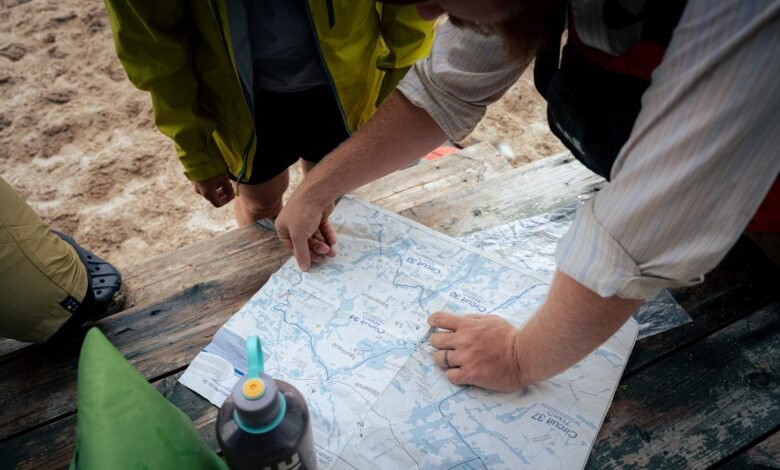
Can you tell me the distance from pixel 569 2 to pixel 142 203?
1919 mm

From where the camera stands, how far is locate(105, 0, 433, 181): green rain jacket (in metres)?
0.94

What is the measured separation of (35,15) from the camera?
269 centimetres

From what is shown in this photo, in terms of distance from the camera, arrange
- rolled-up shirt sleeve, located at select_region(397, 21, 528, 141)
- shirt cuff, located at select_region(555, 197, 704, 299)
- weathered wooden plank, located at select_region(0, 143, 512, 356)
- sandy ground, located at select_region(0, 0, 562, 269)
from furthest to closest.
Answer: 1. sandy ground, located at select_region(0, 0, 562, 269)
2. weathered wooden plank, located at select_region(0, 143, 512, 356)
3. rolled-up shirt sleeve, located at select_region(397, 21, 528, 141)
4. shirt cuff, located at select_region(555, 197, 704, 299)

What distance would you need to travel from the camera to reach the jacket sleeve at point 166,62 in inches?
35.9

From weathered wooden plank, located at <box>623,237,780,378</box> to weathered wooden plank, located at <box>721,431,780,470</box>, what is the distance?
17cm

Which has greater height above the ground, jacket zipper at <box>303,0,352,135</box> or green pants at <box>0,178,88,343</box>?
jacket zipper at <box>303,0,352,135</box>

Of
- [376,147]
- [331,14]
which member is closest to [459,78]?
[376,147]

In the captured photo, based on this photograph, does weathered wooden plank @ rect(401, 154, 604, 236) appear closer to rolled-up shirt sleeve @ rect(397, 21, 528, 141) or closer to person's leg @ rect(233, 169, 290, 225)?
rolled-up shirt sleeve @ rect(397, 21, 528, 141)

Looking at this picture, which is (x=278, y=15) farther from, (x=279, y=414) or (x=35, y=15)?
(x=35, y=15)

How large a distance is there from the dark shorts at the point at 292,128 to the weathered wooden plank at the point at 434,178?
6.9 inches

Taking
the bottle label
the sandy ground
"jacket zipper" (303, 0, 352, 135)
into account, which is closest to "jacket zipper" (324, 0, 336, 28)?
"jacket zipper" (303, 0, 352, 135)

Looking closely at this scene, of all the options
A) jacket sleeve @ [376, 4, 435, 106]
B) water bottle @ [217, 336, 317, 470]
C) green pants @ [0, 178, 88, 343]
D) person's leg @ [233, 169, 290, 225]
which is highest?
jacket sleeve @ [376, 4, 435, 106]

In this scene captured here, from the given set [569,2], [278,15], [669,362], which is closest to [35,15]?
[278,15]

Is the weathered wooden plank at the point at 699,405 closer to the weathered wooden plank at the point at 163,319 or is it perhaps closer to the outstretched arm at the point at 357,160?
the weathered wooden plank at the point at 163,319
